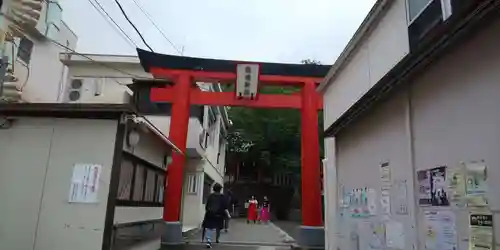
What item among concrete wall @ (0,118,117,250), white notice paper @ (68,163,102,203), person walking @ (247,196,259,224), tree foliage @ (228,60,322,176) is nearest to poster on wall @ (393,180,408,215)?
concrete wall @ (0,118,117,250)

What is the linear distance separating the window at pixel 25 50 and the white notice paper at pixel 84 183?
912cm

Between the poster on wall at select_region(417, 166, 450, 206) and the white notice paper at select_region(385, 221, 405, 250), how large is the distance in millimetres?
627

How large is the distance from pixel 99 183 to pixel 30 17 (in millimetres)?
3344

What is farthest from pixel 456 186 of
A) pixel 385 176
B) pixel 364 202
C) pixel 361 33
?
pixel 361 33

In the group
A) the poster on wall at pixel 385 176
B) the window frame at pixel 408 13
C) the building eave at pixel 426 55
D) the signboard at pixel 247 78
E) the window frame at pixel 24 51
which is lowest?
the poster on wall at pixel 385 176

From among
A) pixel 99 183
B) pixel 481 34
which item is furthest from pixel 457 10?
pixel 99 183

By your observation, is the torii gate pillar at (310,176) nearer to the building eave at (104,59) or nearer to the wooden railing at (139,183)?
the wooden railing at (139,183)

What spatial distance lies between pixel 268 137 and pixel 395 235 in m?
21.5

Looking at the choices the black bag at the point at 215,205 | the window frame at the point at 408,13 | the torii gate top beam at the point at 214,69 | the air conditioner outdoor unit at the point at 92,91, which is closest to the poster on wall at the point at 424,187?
the window frame at the point at 408,13

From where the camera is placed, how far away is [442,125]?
3.49m

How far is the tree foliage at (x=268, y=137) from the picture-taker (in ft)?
83.5

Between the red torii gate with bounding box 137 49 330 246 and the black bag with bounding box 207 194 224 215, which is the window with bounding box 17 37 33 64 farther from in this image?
the black bag with bounding box 207 194 224 215

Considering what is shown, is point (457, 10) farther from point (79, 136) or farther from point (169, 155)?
point (169, 155)

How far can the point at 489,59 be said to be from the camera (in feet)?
9.13
